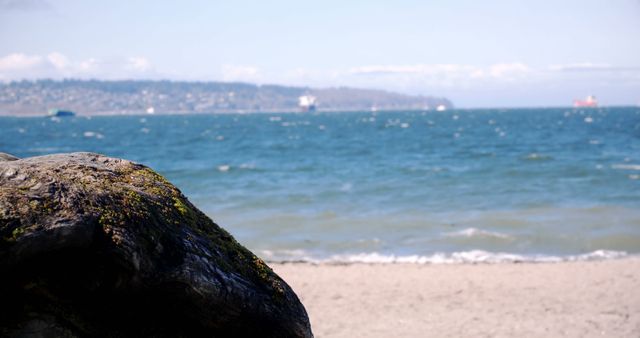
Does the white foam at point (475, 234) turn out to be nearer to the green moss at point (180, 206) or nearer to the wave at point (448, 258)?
the wave at point (448, 258)

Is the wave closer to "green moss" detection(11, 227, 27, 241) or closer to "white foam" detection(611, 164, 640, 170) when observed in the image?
"green moss" detection(11, 227, 27, 241)

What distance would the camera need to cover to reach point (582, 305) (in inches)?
335

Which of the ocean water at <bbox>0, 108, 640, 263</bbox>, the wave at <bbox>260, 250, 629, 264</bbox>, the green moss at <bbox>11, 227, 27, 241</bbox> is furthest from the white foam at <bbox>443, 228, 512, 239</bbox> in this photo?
the green moss at <bbox>11, 227, 27, 241</bbox>

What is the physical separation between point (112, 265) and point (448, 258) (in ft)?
32.1

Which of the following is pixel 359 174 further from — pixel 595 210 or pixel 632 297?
pixel 632 297

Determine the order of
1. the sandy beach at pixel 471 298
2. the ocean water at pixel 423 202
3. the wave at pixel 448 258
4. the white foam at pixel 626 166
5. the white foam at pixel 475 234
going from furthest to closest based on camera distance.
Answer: the white foam at pixel 626 166 → the white foam at pixel 475 234 → the ocean water at pixel 423 202 → the wave at pixel 448 258 → the sandy beach at pixel 471 298

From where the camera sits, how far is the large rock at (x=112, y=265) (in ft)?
8.76

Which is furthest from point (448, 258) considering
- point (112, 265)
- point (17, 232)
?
point (17, 232)

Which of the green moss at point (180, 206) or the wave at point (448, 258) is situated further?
the wave at point (448, 258)

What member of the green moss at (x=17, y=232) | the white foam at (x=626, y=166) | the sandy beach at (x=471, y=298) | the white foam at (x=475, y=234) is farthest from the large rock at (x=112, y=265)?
the white foam at (x=626, y=166)

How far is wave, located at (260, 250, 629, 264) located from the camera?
38.2 ft

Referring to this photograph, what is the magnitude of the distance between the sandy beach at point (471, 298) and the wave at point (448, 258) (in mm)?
463

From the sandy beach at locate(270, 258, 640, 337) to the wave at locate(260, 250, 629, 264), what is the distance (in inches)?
18.2

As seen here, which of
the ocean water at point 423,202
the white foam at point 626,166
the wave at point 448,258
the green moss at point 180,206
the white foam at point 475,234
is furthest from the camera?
the white foam at point 626,166
